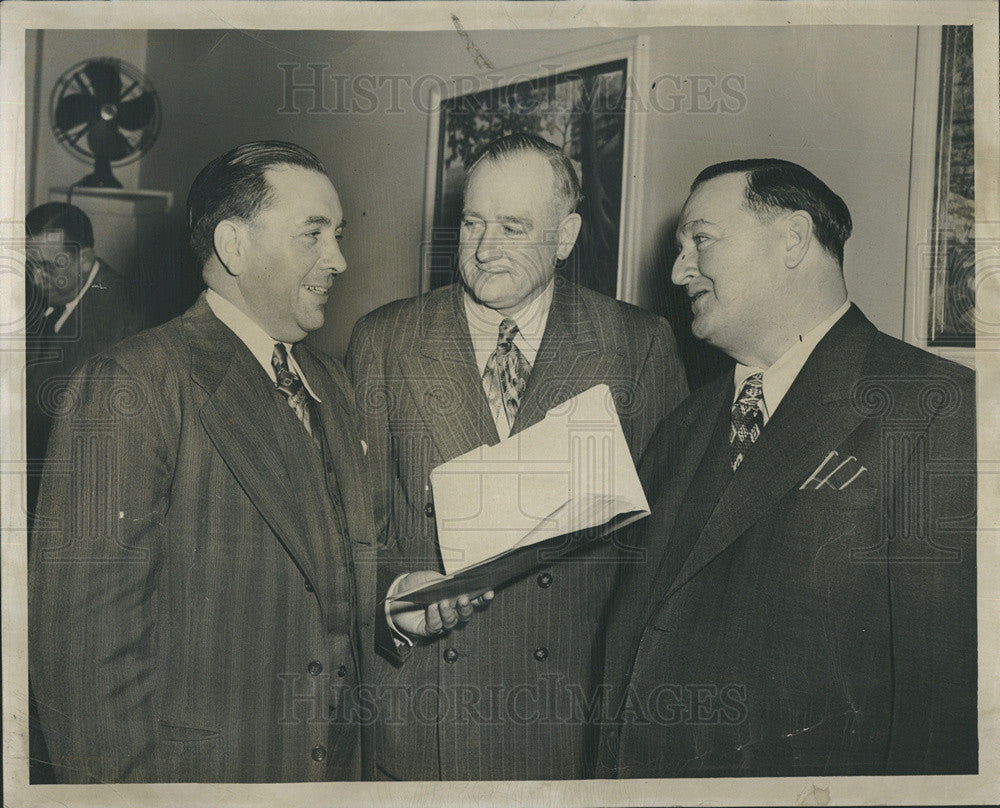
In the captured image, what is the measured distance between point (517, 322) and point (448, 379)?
0.76 ft

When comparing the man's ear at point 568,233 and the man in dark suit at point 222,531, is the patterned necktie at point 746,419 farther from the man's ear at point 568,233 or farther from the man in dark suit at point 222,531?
the man in dark suit at point 222,531

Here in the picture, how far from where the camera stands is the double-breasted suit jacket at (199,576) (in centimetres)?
215

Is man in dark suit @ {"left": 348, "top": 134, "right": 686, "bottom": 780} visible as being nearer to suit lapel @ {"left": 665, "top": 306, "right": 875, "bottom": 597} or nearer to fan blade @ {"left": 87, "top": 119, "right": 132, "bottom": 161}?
suit lapel @ {"left": 665, "top": 306, "right": 875, "bottom": 597}

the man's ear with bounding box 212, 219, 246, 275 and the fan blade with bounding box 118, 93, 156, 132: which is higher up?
the fan blade with bounding box 118, 93, 156, 132

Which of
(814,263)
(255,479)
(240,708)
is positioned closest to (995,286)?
(814,263)

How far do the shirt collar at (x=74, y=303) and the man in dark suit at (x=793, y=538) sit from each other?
1509 millimetres

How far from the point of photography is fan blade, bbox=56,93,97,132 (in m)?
2.27

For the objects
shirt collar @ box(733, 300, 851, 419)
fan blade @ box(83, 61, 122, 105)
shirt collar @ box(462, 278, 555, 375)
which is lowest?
shirt collar @ box(733, 300, 851, 419)

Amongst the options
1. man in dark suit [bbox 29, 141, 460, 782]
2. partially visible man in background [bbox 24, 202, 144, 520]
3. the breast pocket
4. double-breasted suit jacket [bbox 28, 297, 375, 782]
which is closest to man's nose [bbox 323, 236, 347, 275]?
man in dark suit [bbox 29, 141, 460, 782]

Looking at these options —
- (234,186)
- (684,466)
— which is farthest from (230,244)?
(684,466)

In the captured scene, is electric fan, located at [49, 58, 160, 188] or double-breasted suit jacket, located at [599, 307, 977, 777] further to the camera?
electric fan, located at [49, 58, 160, 188]

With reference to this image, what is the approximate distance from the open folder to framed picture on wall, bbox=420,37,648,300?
36 cm

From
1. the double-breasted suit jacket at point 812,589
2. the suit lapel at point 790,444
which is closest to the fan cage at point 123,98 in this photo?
the double-breasted suit jacket at point 812,589

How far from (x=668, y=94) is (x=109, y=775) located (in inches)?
89.1
